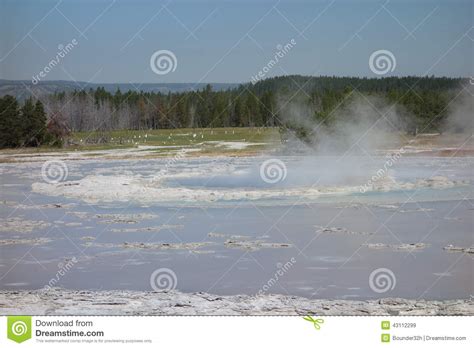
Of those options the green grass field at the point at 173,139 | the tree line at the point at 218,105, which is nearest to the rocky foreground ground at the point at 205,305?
the tree line at the point at 218,105

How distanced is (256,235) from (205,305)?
7.54 ft

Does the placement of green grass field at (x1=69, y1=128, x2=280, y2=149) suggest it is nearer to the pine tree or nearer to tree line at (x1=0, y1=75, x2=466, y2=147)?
tree line at (x1=0, y1=75, x2=466, y2=147)

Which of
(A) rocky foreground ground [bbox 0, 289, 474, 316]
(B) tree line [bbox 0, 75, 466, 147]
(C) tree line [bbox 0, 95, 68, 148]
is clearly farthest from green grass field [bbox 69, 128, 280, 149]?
(A) rocky foreground ground [bbox 0, 289, 474, 316]

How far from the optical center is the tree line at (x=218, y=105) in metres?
11.1

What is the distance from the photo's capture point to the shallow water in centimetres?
727

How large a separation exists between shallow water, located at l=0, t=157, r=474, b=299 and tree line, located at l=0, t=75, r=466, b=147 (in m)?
0.86

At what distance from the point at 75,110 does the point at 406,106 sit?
20.1 feet

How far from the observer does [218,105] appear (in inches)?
490
